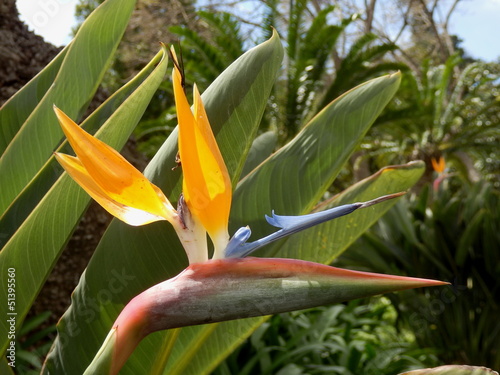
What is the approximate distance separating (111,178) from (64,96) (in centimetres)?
54

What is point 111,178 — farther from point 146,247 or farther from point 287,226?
point 146,247

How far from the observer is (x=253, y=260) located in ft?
1.63

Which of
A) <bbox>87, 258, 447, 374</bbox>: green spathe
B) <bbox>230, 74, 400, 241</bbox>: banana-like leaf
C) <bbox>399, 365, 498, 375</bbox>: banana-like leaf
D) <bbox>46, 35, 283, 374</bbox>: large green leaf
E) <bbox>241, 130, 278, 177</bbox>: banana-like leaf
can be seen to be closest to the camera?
<bbox>87, 258, 447, 374</bbox>: green spathe

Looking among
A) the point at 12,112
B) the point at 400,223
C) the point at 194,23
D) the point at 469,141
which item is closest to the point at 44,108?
the point at 12,112

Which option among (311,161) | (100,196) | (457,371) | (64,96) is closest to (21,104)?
(64,96)

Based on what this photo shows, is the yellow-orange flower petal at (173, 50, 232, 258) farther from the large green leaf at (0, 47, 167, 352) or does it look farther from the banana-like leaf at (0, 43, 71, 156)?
the banana-like leaf at (0, 43, 71, 156)

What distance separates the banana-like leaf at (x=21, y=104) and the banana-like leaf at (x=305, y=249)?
0.57 meters

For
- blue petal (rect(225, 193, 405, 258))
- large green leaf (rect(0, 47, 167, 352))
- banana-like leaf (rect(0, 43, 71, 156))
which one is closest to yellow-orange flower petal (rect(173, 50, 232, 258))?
blue petal (rect(225, 193, 405, 258))

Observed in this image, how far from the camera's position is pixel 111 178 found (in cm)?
53

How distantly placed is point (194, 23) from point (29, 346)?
25.2 ft

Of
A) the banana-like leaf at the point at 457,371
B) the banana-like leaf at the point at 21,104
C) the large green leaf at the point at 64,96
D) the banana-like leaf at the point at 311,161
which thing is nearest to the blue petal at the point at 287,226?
the banana-like leaf at the point at 457,371

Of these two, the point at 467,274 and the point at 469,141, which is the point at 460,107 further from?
the point at 467,274

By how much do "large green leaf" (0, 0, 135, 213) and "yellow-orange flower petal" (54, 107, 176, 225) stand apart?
49cm

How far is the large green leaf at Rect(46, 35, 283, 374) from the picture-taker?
Answer: 0.84m
